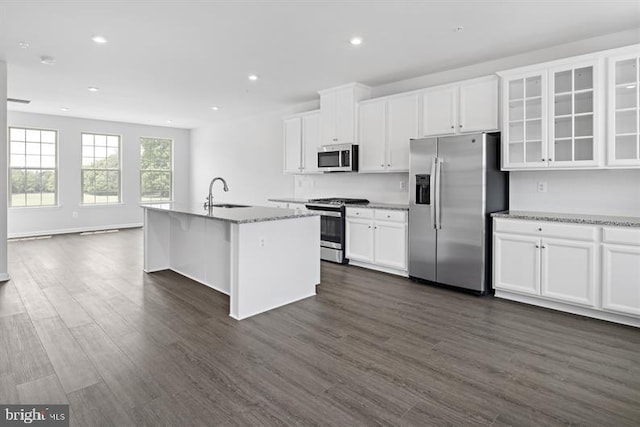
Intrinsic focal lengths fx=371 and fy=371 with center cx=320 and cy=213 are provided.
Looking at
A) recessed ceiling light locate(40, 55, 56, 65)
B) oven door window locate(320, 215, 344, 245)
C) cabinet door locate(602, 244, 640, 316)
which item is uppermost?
recessed ceiling light locate(40, 55, 56, 65)

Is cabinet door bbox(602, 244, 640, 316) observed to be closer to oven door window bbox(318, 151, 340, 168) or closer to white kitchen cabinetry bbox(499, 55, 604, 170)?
white kitchen cabinetry bbox(499, 55, 604, 170)

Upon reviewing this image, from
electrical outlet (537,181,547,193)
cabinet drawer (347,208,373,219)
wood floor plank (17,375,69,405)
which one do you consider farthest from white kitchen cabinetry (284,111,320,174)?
wood floor plank (17,375,69,405)

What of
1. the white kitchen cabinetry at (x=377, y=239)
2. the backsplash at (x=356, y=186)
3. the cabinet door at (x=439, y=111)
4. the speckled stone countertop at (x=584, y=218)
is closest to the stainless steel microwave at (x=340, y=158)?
the backsplash at (x=356, y=186)

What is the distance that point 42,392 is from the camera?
2041 mm

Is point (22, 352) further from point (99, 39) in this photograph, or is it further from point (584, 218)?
point (584, 218)

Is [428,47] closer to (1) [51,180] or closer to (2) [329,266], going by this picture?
(2) [329,266]

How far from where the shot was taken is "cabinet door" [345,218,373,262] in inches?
195

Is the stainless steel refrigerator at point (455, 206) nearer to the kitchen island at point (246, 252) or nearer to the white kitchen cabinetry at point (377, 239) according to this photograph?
the white kitchen cabinetry at point (377, 239)

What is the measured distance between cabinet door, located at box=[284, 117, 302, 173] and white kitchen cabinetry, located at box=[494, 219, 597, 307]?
360 centimetres

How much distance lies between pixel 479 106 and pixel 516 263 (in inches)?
68.5

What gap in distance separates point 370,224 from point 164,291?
2.62m

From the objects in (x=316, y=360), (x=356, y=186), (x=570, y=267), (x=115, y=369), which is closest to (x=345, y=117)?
(x=356, y=186)

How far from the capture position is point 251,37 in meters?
3.73

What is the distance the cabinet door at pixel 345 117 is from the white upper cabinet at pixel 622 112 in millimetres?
2969
